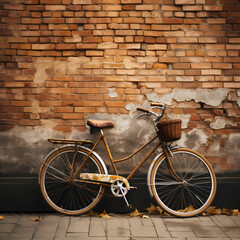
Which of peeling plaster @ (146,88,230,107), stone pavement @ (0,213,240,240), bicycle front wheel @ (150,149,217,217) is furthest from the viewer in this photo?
peeling plaster @ (146,88,230,107)

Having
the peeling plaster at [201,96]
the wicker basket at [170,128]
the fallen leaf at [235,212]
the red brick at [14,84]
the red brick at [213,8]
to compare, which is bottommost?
the fallen leaf at [235,212]

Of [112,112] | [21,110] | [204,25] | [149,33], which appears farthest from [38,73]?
[204,25]

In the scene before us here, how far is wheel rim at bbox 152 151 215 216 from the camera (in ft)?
14.0

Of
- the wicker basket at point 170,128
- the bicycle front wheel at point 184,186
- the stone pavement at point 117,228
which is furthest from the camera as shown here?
the bicycle front wheel at point 184,186

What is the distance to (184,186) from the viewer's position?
4277mm

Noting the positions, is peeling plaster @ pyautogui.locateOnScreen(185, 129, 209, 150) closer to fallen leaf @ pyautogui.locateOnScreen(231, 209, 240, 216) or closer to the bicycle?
the bicycle

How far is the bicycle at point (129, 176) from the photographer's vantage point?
4.00 meters

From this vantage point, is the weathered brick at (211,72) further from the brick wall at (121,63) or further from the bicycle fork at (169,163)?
the bicycle fork at (169,163)

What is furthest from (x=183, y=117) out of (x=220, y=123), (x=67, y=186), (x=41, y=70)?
(x=41, y=70)

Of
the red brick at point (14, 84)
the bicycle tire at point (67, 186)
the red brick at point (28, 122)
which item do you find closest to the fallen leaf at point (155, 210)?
the bicycle tire at point (67, 186)

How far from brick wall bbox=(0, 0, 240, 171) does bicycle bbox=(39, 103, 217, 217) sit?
0.32 meters

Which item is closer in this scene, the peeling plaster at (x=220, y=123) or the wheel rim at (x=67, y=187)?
the wheel rim at (x=67, y=187)

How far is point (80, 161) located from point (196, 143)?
164 cm

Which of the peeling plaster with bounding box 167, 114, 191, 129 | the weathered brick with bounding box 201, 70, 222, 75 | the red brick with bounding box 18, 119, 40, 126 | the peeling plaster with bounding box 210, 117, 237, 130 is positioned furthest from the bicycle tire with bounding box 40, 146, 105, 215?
the weathered brick with bounding box 201, 70, 222, 75
